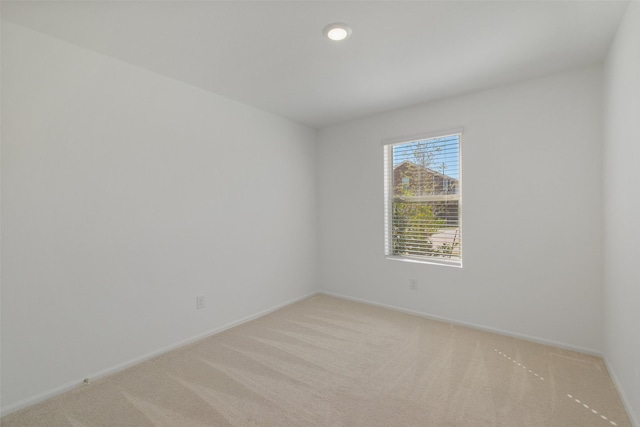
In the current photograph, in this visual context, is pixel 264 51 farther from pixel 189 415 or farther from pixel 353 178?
pixel 189 415

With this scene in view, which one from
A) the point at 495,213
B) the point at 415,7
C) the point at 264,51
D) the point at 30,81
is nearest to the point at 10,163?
the point at 30,81

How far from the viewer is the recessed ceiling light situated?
6.27 ft

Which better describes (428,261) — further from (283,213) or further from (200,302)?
(200,302)

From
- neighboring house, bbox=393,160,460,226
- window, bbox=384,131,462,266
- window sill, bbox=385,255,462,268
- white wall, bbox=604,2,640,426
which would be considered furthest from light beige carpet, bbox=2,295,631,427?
neighboring house, bbox=393,160,460,226

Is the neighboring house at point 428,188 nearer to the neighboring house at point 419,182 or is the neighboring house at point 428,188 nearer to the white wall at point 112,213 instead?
the neighboring house at point 419,182

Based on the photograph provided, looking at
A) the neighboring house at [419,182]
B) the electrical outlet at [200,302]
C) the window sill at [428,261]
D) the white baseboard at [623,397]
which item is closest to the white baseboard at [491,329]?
the white baseboard at [623,397]

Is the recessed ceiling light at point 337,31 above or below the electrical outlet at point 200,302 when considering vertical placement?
above

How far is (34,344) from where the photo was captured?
1953 mm

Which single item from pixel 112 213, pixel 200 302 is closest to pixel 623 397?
pixel 200 302

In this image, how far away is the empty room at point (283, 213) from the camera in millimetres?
1847

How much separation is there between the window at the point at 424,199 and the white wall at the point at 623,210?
Result: 1.18 meters

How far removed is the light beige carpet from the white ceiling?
2397 mm

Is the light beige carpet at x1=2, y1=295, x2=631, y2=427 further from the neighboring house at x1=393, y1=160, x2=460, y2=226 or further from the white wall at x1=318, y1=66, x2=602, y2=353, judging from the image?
the neighboring house at x1=393, y1=160, x2=460, y2=226

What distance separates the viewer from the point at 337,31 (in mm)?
1968
